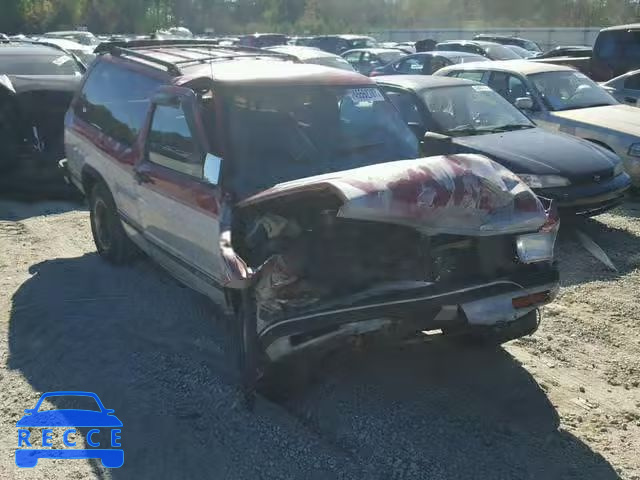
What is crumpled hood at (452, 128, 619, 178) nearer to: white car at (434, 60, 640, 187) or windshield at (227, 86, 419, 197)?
white car at (434, 60, 640, 187)

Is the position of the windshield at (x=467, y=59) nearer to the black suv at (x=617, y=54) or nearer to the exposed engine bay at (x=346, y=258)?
the black suv at (x=617, y=54)

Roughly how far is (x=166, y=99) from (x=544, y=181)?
12.6ft

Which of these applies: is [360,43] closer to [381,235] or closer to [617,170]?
[617,170]

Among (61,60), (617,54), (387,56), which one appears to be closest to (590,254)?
(61,60)

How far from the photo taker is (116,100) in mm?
5871

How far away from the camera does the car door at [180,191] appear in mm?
4246

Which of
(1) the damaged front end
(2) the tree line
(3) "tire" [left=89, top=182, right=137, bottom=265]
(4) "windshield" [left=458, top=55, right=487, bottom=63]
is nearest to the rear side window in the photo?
(3) "tire" [left=89, top=182, right=137, bottom=265]

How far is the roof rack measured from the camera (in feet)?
17.3

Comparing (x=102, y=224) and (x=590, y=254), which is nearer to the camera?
(x=102, y=224)

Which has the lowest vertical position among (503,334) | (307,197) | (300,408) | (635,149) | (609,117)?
(300,408)

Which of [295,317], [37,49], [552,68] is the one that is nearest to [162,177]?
[295,317]

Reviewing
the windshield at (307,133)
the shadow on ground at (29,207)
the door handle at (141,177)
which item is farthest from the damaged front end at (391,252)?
the shadow on ground at (29,207)

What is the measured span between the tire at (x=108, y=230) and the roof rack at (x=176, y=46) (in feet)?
3.98

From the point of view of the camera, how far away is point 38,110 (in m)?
8.37
